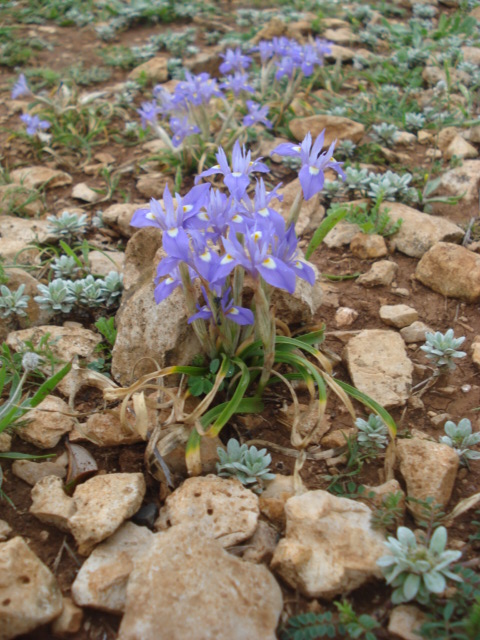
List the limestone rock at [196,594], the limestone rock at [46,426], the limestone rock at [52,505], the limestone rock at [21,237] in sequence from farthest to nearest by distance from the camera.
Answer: the limestone rock at [21,237] → the limestone rock at [46,426] → the limestone rock at [52,505] → the limestone rock at [196,594]

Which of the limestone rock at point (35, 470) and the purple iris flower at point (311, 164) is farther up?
the purple iris flower at point (311, 164)

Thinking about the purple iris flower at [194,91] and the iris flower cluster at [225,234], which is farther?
the purple iris flower at [194,91]

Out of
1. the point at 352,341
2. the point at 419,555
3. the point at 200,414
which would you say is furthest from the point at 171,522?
the point at 352,341

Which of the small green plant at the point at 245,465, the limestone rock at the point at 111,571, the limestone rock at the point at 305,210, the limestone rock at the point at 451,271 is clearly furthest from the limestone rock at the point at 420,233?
the limestone rock at the point at 111,571

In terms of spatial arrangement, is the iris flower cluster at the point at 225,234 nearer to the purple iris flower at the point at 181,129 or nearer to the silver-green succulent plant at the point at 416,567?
the silver-green succulent plant at the point at 416,567

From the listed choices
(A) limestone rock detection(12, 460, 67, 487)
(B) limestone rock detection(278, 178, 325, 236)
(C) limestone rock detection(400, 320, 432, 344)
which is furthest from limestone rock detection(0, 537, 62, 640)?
(B) limestone rock detection(278, 178, 325, 236)

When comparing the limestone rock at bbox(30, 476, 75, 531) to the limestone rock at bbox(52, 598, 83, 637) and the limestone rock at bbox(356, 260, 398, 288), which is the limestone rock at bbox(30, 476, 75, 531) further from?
the limestone rock at bbox(356, 260, 398, 288)
